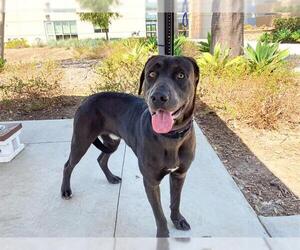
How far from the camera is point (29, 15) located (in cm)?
233

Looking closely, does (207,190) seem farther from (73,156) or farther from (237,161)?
(73,156)

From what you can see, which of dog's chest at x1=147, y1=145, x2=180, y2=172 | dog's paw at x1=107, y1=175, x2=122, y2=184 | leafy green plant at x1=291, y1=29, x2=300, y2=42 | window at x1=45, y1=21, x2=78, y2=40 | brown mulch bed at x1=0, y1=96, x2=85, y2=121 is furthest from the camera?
leafy green plant at x1=291, y1=29, x2=300, y2=42

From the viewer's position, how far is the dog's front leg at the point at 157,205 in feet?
6.21

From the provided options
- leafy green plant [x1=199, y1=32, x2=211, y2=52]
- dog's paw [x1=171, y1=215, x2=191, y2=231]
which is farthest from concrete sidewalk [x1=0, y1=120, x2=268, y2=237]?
leafy green plant [x1=199, y1=32, x2=211, y2=52]

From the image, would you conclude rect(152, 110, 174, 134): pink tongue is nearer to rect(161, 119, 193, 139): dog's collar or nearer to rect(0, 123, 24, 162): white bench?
rect(161, 119, 193, 139): dog's collar

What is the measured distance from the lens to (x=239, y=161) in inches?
130

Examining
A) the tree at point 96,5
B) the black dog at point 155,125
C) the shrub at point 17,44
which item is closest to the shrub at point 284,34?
the tree at point 96,5

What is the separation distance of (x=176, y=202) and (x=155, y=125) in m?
0.73

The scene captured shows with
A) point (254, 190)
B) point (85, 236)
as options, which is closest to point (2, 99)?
point (85, 236)

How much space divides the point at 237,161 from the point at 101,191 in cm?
149

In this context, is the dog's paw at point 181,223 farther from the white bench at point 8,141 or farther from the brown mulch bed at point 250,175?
the white bench at point 8,141

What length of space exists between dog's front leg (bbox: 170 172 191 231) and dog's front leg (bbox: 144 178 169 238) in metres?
0.16

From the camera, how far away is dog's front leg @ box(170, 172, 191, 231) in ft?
6.76

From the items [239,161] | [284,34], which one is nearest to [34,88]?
[239,161]
